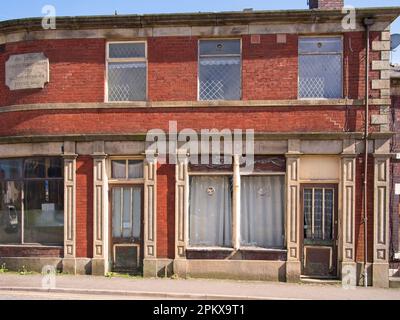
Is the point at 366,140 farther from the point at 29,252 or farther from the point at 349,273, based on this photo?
the point at 29,252

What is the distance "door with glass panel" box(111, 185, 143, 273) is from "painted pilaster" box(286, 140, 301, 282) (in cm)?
374

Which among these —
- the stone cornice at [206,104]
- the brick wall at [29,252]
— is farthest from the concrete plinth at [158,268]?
the stone cornice at [206,104]

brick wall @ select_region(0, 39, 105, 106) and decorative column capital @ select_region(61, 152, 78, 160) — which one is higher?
brick wall @ select_region(0, 39, 105, 106)

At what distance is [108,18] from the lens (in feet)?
41.4

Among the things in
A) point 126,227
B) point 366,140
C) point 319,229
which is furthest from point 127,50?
point 319,229

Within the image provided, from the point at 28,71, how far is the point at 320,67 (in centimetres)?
755

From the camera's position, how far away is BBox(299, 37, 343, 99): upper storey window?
12508mm

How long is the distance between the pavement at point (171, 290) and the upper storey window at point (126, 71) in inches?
184

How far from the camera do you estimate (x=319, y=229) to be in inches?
488

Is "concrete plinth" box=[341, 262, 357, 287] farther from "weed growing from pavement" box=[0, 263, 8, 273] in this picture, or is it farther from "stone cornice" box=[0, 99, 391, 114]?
"weed growing from pavement" box=[0, 263, 8, 273]

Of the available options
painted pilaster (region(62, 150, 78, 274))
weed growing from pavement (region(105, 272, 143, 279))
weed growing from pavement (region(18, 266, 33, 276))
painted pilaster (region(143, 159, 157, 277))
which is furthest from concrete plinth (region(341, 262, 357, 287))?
weed growing from pavement (region(18, 266, 33, 276))

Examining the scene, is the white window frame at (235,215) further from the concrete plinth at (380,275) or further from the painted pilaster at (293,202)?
the concrete plinth at (380,275)

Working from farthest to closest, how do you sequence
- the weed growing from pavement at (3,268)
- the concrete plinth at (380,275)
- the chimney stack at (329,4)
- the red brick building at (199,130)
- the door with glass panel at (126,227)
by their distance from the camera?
the chimney stack at (329,4) < the weed growing from pavement at (3,268) < the door with glass panel at (126,227) < the red brick building at (199,130) < the concrete plinth at (380,275)

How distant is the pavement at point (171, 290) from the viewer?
10.6 m
